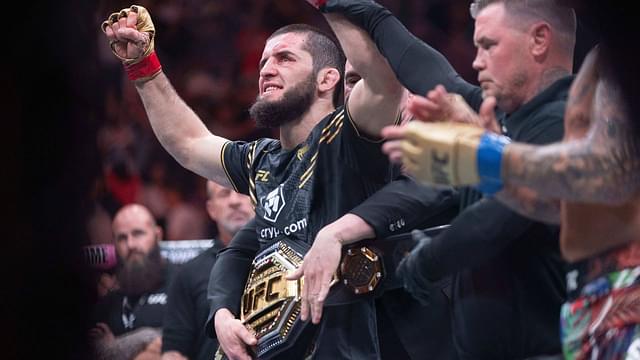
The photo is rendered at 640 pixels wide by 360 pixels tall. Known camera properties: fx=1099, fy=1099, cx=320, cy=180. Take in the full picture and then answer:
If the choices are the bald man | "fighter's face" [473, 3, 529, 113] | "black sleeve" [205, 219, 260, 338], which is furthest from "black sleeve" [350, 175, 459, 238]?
the bald man

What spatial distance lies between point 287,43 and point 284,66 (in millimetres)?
58

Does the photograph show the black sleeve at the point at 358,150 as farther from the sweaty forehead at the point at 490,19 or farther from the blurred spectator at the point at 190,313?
the blurred spectator at the point at 190,313

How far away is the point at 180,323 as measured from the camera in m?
3.11

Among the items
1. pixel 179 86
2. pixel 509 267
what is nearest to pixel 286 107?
pixel 179 86

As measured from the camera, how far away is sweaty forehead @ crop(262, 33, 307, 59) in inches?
103

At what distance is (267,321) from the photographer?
7.97 feet

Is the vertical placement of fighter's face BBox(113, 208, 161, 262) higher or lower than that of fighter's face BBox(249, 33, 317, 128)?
lower

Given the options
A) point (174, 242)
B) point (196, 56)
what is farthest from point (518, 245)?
point (174, 242)

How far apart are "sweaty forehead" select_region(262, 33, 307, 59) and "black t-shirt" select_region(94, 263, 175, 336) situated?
93 cm

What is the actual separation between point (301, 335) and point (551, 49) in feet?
2.70

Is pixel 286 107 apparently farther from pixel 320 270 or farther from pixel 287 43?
pixel 320 270

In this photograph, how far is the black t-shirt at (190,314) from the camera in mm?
3096

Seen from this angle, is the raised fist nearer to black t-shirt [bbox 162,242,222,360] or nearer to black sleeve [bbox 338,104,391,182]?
black sleeve [bbox 338,104,391,182]

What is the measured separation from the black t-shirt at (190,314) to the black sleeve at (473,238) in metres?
1.16
